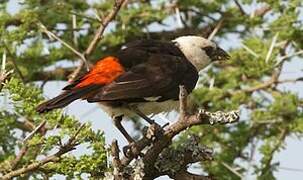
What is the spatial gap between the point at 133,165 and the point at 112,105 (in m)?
0.57

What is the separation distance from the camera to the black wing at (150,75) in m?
3.03

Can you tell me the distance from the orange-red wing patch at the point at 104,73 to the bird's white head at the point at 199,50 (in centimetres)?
61

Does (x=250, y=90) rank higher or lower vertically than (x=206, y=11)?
lower

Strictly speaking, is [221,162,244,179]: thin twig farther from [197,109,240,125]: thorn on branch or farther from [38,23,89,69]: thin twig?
[197,109,240,125]: thorn on branch

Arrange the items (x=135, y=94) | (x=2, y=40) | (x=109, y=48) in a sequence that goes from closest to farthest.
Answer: (x=135, y=94), (x=2, y=40), (x=109, y=48)

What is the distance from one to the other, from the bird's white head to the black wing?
12.2 inches

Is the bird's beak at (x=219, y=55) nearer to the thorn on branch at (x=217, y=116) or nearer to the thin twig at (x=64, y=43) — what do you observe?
the thin twig at (x=64, y=43)

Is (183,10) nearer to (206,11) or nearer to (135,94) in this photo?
(206,11)

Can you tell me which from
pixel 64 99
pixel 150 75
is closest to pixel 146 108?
pixel 150 75

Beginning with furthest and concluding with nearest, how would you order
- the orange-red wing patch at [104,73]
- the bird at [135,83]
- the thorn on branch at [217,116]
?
the orange-red wing patch at [104,73] → the bird at [135,83] → the thorn on branch at [217,116]

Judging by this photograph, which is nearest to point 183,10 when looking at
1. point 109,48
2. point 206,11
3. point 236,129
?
point 206,11

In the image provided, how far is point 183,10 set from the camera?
488 cm

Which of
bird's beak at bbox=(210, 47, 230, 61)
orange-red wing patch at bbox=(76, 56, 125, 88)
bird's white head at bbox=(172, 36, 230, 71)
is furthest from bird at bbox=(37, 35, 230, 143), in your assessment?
bird's beak at bbox=(210, 47, 230, 61)

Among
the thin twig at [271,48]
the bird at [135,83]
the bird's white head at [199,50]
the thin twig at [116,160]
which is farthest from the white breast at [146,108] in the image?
the thin twig at [271,48]
